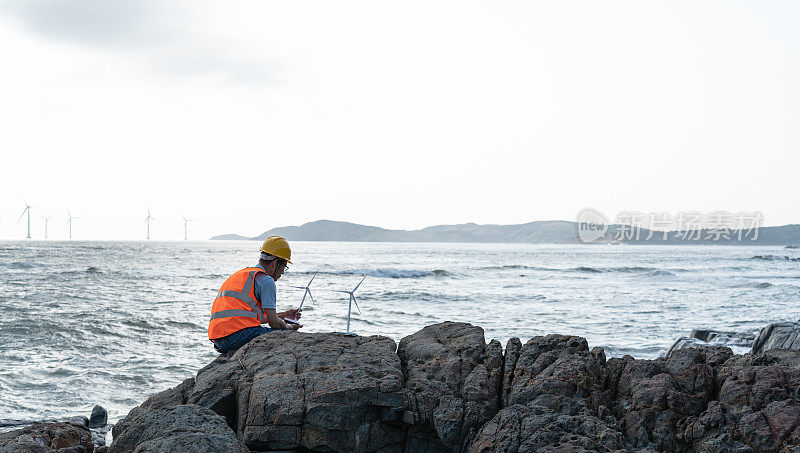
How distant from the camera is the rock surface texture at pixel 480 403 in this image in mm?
4039

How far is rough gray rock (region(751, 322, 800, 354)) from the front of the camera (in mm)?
12655

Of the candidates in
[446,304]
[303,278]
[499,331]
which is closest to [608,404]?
[499,331]

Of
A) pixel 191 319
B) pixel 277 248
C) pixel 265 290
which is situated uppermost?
pixel 277 248

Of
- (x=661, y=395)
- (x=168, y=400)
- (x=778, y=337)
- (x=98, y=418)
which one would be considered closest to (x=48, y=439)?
(x=168, y=400)

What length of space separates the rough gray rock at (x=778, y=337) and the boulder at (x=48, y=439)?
1282cm

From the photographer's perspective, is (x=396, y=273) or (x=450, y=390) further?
(x=396, y=273)

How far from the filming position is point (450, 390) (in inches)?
195

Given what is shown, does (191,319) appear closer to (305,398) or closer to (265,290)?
(265,290)

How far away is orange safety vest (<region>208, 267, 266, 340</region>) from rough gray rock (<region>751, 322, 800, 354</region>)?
11.1 metres

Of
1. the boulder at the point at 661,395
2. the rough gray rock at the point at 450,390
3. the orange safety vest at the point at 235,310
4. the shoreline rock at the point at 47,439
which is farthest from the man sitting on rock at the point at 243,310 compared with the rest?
the boulder at the point at 661,395

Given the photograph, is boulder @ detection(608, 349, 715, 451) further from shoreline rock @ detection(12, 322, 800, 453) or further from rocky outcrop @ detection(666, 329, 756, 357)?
rocky outcrop @ detection(666, 329, 756, 357)

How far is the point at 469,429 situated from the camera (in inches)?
181

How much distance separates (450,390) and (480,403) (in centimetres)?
29

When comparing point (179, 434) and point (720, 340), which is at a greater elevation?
point (179, 434)
